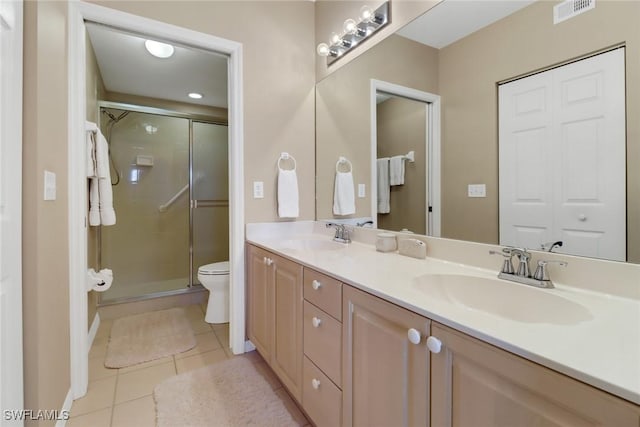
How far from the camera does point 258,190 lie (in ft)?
6.58

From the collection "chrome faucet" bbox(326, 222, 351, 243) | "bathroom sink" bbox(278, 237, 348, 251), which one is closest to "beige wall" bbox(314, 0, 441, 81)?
"chrome faucet" bbox(326, 222, 351, 243)

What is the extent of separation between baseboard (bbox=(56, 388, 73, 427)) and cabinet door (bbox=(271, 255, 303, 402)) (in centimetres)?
95

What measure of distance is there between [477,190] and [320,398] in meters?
1.06

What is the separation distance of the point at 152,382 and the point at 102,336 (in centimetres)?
90

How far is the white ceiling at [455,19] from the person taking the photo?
1.12m

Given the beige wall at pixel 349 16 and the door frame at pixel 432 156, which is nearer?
the door frame at pixel 432 156

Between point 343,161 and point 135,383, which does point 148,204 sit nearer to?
point 135,383

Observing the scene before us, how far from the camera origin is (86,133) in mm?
1675

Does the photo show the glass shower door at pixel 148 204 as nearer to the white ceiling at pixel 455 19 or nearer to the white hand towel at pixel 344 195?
the white hand towel at pixel 344 195

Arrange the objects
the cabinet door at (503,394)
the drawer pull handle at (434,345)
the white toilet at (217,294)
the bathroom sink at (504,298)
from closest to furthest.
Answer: the cabinet door at (503,394) < the drawer pull handle at (434,345) < the bathroom sink at (504,298) < the white toilet at (217,294)

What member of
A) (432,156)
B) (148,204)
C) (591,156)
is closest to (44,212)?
(432,156)

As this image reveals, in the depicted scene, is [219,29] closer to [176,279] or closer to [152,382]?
[152,382]

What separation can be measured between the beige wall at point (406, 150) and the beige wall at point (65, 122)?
2.33 ft

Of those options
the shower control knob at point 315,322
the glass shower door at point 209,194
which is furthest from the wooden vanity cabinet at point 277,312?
the glass shower door at point 209,194
